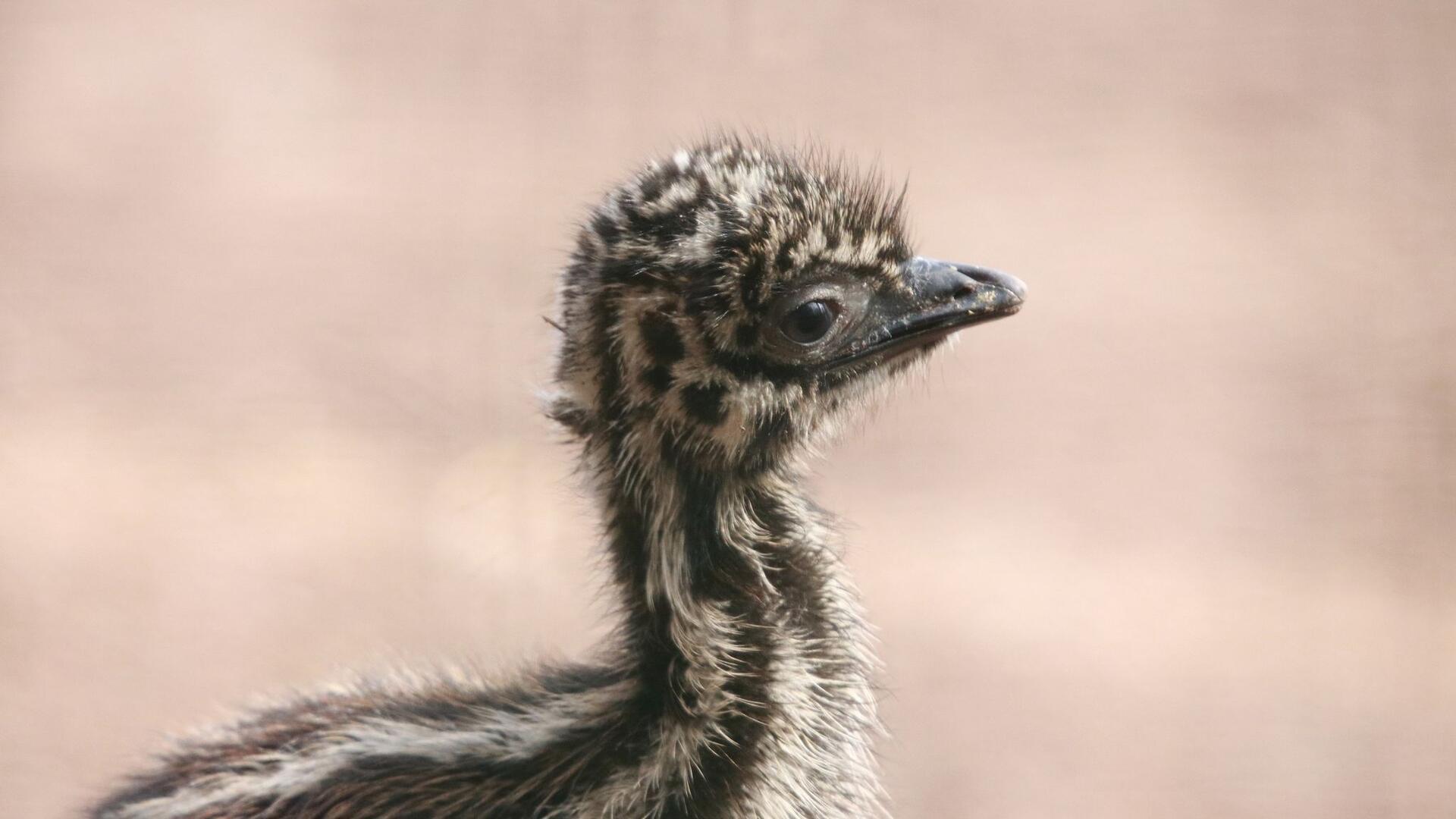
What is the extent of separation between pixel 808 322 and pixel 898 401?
Answer: 3080 millimetres

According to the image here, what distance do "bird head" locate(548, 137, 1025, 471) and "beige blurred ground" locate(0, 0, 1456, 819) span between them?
Result: 6.71ft

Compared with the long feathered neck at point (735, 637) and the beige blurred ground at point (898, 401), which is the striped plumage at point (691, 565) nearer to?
the long feathered neck at point (735, 637)

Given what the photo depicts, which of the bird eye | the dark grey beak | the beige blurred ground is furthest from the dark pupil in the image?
the beige blurred ground

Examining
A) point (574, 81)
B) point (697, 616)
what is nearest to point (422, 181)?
point (574, 81)

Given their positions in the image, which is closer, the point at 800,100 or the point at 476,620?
the point at 476,620

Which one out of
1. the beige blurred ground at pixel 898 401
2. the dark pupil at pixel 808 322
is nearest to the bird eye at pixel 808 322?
the dark pupil at pixel 808 322

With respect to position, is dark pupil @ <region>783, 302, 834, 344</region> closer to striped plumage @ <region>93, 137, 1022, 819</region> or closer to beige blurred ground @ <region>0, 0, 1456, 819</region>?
striped plumage @ <region>93, 137, 1022, 819</region>

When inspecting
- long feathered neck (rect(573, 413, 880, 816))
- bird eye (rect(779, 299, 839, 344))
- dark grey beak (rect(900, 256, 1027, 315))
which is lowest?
long feathered neck (rect(573, 413, 880, 816))

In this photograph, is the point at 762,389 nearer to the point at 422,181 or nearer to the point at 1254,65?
the point at 422,181

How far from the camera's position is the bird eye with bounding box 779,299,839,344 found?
304cm

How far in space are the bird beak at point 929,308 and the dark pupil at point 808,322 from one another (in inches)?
3.3

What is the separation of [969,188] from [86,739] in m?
4.29

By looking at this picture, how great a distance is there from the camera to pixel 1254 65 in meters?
7.09

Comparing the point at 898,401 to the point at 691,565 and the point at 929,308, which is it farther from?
the point at 691,565
